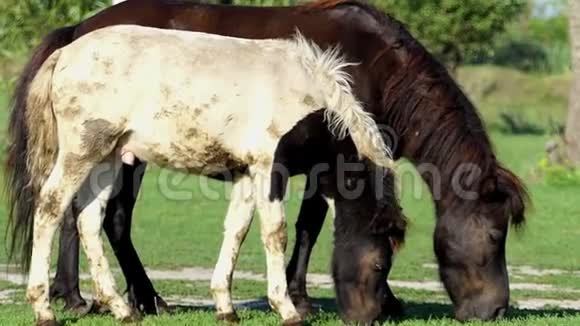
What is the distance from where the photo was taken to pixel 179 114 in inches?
301

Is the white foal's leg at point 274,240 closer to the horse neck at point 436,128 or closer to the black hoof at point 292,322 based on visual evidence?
the black hoof at point 292,322

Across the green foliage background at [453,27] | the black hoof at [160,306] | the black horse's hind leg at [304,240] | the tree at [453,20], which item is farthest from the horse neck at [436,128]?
the tree at [453,20]

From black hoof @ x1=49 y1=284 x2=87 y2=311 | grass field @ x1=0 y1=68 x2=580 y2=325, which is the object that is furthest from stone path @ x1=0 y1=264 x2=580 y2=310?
black hoof @ x1=49 y1=284 x2=87 y2=311

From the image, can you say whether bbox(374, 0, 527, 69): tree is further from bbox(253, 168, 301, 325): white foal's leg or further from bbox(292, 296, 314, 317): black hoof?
bbox(253, 168, 301, 325): white foal's leg

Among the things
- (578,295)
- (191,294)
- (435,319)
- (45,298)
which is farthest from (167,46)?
(578,295)

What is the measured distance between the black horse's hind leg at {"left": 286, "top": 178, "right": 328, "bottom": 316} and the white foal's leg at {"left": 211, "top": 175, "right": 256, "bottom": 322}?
1526 millimetres

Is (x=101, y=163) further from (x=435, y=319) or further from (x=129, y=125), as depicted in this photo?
(x=435, y=319)

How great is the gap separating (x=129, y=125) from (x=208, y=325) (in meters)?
1.39

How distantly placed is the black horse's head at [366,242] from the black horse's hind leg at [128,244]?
1977mm

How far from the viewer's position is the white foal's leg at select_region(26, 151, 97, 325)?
7.59 m

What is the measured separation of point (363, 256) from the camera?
25.5 feet

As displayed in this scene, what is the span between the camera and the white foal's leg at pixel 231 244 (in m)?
7.97

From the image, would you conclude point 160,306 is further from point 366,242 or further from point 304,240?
point 366,242

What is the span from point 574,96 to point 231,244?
1531 cm
